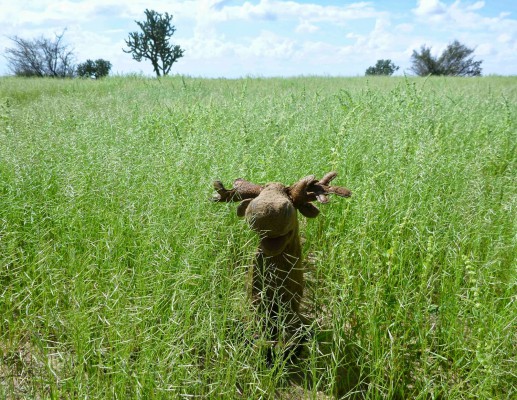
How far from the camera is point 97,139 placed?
4051 millimetres

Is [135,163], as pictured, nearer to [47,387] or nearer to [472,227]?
[47,387]

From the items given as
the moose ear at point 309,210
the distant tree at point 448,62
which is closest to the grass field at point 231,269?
the moose ear at point 309,210

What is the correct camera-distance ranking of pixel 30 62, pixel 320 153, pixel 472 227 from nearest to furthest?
pixel 472 227 → pixel 320 153 → pixel 30 62

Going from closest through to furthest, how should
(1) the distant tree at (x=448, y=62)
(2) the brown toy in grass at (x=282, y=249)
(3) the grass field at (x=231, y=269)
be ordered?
(3) the grass field at (x=231, y=269), (2) the brown toy in grass at (x=282, y=249), (1) the distant tree at (x=448, y=62)

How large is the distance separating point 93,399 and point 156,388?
10.5 inches

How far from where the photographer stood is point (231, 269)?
2.59 m

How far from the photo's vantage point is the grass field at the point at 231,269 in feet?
6.73

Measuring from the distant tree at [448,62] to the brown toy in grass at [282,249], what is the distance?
23499 millimetres

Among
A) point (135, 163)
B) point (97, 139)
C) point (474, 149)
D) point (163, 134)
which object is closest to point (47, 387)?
point (135, 163)

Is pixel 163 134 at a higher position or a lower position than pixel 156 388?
higher

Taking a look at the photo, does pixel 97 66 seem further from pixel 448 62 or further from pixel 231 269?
pixel 231 269

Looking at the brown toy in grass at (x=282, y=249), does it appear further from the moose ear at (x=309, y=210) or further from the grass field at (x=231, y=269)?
the grass field at (x=231, y=269)

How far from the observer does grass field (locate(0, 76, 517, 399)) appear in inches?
80.8

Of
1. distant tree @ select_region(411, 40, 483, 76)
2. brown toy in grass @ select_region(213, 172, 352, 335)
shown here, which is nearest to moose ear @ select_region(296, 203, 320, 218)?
brown toy in grass @ select_region(213, 172, 352, 335)
